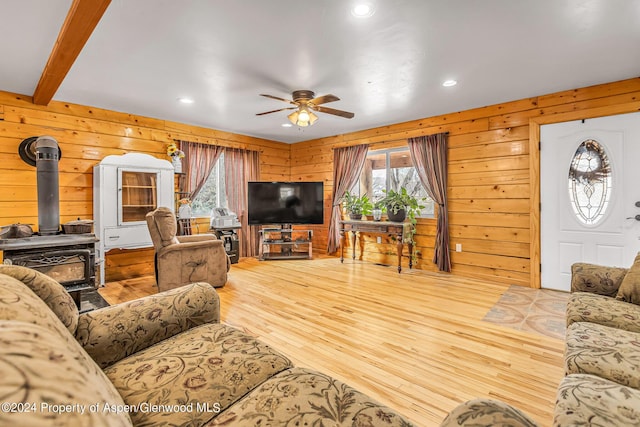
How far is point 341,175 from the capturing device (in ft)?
19.3

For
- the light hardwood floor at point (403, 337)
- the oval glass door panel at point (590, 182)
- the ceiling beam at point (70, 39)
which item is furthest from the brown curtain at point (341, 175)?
the ceiling beam at point (70, 39)

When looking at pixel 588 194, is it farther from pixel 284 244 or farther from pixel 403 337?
pixel 284 244

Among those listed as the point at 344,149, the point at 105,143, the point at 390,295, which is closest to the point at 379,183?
the point at 344,149

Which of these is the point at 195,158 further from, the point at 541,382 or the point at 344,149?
the point at 541,382

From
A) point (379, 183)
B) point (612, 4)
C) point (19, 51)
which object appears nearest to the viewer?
point (612, 4)

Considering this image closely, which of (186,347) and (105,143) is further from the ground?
(105,143)

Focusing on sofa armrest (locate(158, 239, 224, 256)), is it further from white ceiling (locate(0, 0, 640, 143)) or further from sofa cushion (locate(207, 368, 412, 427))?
sofa cushion (locate(207, 368, 412, 427))

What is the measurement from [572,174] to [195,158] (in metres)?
5.32

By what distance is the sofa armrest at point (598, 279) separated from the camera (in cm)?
200

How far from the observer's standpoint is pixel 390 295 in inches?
142

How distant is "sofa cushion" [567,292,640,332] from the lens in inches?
63.6

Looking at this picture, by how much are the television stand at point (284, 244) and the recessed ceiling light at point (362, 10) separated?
3999 mm

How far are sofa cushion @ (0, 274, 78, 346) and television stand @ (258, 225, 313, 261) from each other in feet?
15.8

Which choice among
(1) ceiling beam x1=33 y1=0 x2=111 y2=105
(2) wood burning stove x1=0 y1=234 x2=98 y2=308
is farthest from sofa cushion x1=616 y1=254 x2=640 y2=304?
(2) wood burning stove x1=0 y1=234 x2=98 y2=308
